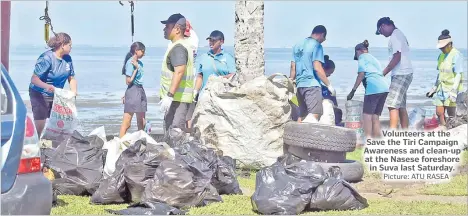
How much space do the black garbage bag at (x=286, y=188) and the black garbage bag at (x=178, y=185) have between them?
1.70ft

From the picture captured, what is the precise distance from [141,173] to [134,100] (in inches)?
204

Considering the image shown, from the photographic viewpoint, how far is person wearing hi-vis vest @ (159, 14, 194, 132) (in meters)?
11.7

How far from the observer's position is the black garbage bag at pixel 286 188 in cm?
874

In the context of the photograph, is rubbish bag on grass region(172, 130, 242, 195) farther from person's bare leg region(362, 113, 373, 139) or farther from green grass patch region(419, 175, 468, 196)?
person's bare leg region(362, 113, 373, 139)

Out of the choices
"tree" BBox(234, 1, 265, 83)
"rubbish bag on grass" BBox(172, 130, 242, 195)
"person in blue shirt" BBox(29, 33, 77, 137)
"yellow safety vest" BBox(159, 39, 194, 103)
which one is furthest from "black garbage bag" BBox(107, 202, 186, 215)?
"tree" BBox(234, 1, 265, 83)

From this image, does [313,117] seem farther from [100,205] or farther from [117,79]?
[117,79]

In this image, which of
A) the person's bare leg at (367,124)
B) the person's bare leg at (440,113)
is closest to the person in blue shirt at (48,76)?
the person's bare leg at (367,124)

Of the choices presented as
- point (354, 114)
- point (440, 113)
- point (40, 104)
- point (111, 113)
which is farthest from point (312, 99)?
point (111, 113)

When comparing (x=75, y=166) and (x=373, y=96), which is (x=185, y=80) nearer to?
(x=75, y=166)

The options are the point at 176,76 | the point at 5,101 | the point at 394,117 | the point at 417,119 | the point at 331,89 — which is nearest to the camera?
the point at 5,101

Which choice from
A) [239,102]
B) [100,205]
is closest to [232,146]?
[239,102]

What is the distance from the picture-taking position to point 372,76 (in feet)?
48.1

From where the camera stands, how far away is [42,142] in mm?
12031

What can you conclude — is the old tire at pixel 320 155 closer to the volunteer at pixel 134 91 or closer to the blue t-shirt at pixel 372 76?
the blue t-shirt at pixel 372 76
